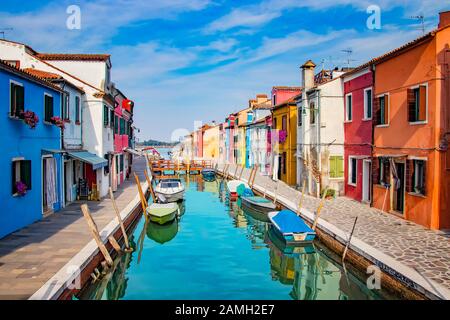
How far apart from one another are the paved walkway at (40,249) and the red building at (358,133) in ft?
42.0

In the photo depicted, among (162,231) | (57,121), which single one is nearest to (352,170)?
(162,231)

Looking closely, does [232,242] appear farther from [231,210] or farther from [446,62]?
[446,62]

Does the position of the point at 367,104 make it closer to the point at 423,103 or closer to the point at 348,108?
the point at 348,108

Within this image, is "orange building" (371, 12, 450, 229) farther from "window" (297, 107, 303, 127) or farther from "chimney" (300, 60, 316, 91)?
"window" (297, 107, 303, 127)

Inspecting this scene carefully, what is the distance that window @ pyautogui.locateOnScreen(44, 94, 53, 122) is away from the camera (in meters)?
16.9

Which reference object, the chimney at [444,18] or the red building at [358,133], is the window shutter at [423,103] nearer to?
the chimney at [444,18]

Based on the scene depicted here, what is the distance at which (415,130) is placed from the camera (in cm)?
1558

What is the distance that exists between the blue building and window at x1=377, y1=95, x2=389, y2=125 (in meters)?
14.5

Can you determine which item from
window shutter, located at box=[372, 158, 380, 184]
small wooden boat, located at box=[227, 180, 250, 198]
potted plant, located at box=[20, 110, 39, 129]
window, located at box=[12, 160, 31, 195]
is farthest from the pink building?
window, located at box=[12, 160, 31, 195]

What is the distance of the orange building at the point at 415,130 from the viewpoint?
557 inches

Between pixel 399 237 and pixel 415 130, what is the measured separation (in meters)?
4.58

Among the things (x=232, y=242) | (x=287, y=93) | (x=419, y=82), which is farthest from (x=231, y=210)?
(x=287, y=93)

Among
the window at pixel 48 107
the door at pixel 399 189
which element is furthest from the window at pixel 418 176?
the window at pixel 48 107

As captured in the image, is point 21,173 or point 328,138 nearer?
point 21,173
